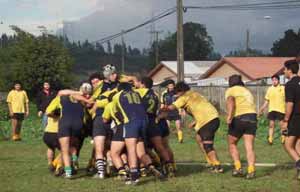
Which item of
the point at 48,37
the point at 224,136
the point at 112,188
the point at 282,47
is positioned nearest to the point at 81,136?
the point at 112,188

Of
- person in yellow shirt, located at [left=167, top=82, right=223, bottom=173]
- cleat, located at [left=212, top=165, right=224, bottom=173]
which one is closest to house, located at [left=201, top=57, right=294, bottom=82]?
cleat, located at [left=212, top=165, right=224, bottom=173]

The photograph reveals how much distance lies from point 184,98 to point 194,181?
1749 mm

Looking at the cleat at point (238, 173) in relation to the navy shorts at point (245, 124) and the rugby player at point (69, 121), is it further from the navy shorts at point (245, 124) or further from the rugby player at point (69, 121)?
the rugby player at point (69, 121)

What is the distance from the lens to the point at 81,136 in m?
13.0

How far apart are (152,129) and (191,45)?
381 feet

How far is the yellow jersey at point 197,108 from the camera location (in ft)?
42.4

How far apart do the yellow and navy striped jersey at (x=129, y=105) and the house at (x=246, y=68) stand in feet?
196

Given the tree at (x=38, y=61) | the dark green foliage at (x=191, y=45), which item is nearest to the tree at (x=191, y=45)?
the dark green foliage at (x=191, y=45)

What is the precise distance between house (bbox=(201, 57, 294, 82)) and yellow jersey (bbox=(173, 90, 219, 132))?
58493 millimetres

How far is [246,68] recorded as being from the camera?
2923 inches

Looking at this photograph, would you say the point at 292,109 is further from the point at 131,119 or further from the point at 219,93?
the point at 219,93

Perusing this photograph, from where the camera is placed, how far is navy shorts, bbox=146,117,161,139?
12.8 meters

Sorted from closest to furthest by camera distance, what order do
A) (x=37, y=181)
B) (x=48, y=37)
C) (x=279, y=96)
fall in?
(x=37, y=181)
(x=279, y=96)
(x=48, y=37)

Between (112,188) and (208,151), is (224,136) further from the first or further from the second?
(112,188)
